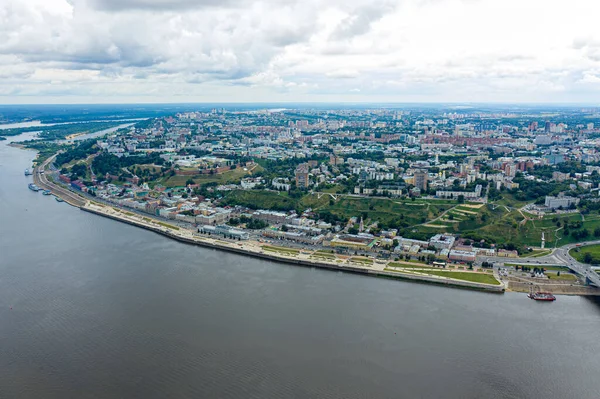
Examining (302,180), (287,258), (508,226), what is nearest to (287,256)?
(287,258)

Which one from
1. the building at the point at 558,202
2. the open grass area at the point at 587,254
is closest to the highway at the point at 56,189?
the open grass area at the point at 587,254

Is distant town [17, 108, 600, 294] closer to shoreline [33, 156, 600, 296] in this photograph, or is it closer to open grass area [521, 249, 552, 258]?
open grass area [521, 249, 552, 258]

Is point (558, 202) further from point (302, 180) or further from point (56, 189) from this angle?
point (56, 189)

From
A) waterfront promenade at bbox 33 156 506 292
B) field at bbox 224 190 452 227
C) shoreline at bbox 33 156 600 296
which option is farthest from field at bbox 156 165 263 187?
waterfront promenade at bbox 33 156 506 292

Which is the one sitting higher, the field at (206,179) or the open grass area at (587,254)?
the open grass area at (587,254)

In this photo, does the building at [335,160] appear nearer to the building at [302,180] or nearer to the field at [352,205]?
the building at [302,180]

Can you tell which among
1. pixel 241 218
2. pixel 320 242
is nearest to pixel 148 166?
pixel 241 218
